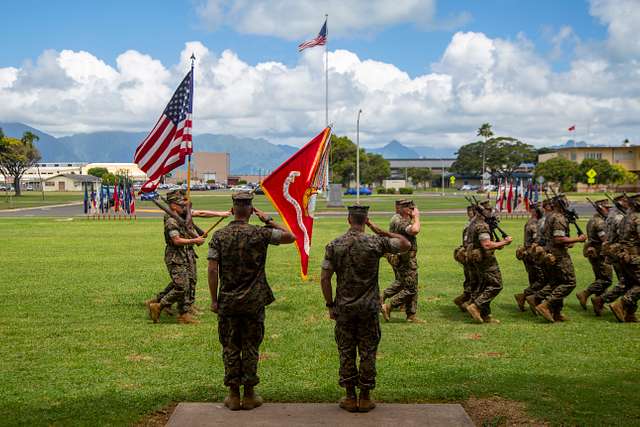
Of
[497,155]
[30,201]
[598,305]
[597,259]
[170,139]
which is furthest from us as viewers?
[497,155]

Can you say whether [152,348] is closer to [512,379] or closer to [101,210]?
[512,379]

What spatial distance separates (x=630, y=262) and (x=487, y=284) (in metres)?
2.43

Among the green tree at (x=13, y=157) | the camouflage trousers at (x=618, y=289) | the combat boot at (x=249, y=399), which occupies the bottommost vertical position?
the combat boot at (x=249, y=399)

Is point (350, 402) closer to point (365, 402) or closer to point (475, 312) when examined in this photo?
point (365, 402)

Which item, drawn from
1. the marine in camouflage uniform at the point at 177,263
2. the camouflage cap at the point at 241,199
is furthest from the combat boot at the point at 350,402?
the marine in camouflage uniform at the point at 177,263

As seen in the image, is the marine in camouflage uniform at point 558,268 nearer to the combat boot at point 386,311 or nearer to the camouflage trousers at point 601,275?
the camouflage trousers at point 601,275

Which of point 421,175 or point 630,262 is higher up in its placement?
point 421,175

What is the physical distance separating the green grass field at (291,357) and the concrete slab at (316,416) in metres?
0.44

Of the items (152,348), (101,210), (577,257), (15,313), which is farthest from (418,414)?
(101,210)

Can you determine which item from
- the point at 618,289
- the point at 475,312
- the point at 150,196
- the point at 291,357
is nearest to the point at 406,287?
the point at 475,312

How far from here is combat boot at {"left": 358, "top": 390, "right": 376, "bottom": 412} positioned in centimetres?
696

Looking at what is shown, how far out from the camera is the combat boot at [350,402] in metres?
6.97

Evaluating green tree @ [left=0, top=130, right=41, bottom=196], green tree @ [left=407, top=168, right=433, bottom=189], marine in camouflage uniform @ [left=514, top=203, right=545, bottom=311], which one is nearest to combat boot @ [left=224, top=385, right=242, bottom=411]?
marine in camouflage uniform @ [left=514, top=203, right=545, bottom=311]

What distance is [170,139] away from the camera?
1258 cm
